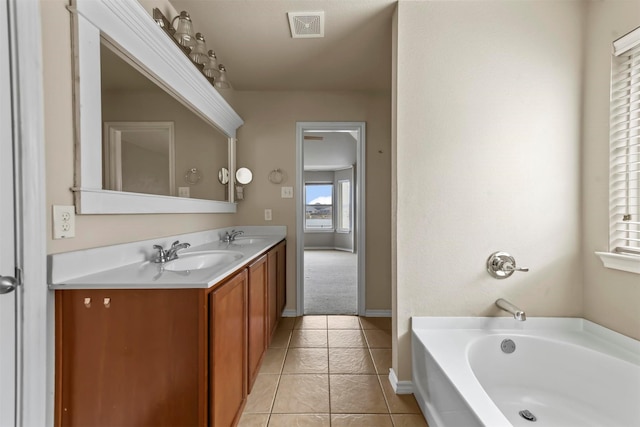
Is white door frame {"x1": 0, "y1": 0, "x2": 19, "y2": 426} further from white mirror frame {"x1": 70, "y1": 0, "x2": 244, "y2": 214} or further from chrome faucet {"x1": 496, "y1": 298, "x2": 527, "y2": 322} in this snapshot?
chrome faucet {"x1": 496, "y1": 298, "x2": 527, "y2": 322}

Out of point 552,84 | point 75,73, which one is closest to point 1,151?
point 75,73

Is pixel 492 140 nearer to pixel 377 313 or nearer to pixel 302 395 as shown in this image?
pixel 302 395

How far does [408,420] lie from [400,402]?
0.14 meters

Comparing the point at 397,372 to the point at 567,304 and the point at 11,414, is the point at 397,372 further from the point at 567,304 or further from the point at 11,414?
the point at 11,414

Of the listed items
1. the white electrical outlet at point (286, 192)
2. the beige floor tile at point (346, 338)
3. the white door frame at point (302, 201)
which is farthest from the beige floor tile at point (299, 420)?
the white electrical outlet at point (286, 192)

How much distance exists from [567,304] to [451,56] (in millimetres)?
1663

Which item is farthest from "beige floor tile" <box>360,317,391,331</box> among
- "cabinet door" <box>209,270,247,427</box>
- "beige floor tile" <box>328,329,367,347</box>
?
"cabinet door" <box>209,270,247,427</box>

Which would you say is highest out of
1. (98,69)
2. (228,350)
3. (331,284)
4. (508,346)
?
(98,69)

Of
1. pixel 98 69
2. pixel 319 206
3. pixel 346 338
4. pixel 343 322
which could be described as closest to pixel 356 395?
pixel 346 338

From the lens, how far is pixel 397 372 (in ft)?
5.70

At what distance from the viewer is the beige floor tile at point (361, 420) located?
1.47 metres

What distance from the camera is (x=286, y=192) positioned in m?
2.97

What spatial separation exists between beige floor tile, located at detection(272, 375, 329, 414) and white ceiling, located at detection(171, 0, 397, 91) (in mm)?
2411

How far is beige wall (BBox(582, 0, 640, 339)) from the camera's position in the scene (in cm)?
145
